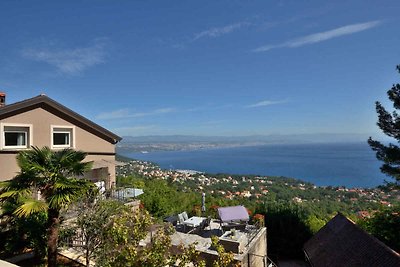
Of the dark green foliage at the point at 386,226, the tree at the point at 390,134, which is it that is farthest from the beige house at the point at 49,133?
the tree at the point at 390,134

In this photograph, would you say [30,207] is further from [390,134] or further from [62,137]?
[390,134]

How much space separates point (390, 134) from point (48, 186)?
70.9 ft

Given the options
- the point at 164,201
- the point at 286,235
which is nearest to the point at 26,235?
the point at 164,201

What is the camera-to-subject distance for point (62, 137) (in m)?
19.3

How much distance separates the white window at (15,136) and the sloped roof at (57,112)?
735mm

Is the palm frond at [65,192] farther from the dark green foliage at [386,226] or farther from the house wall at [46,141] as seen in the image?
the dark green foliage at [386,226]

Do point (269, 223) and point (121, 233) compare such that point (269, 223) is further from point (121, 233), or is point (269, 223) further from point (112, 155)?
point (121, 233)

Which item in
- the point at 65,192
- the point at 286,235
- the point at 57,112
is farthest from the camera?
the point at 286,235

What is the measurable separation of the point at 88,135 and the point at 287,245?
669 inches

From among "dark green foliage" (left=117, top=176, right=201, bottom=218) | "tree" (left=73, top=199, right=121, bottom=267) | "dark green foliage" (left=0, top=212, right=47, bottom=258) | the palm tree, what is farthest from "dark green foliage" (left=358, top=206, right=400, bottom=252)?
"dark green foliage" (left=0, top=212, right=47, bottom=258)

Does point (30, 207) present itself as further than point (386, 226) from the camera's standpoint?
No

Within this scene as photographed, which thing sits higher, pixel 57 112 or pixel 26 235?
pixel 57 112

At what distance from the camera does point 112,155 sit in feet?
74.2

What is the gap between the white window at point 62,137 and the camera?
1848 cm
